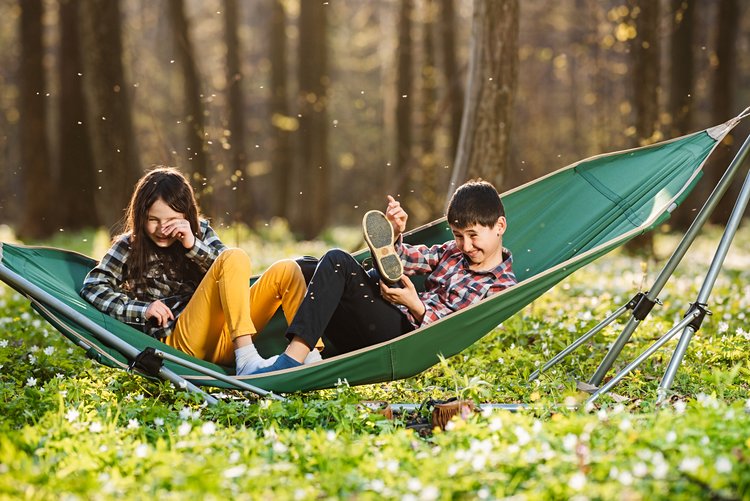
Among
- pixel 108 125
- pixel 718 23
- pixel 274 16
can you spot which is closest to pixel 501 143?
pixel 108 125

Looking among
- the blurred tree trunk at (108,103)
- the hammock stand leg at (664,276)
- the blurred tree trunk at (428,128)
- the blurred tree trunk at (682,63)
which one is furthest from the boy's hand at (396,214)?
the blurred tree trunk at (682,63)

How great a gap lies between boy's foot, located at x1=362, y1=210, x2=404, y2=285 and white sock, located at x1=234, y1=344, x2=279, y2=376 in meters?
0.53

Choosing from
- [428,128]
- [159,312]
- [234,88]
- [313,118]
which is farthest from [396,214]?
[234,88]

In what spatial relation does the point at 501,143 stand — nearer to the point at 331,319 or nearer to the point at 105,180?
the point at 331,319

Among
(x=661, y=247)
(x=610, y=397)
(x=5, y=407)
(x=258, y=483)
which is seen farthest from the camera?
(x=661, y=247)

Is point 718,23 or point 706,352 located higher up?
point 718,23

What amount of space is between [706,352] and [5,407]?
9.85 feet

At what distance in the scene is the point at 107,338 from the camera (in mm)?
3154

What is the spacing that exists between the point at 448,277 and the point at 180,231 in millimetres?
1106

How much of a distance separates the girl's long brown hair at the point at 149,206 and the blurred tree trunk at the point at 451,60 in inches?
289

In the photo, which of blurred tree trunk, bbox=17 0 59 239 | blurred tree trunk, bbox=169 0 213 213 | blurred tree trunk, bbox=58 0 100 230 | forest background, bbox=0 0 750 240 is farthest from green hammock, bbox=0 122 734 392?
blurred tree trunk, bbox=58 0 100 230

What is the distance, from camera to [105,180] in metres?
9.30

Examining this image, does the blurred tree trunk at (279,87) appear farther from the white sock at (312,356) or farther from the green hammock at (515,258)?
the white sock at (312,356)

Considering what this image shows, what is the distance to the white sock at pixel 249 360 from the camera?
3385mm
